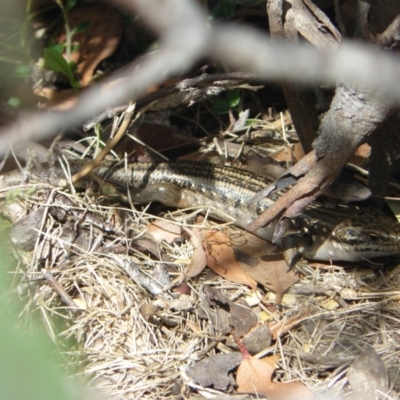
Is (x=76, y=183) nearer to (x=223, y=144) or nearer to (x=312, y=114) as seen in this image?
(x=223, y=144)

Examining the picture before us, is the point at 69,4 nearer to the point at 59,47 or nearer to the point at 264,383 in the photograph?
the point at 59,47

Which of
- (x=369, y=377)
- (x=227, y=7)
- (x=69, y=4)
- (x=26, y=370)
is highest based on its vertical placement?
(x=26, y=370)

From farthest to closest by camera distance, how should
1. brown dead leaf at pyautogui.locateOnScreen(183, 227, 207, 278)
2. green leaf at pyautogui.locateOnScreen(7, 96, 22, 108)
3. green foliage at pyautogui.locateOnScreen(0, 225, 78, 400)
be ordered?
1. green leaf at pyautogui.locateOnScreen(7, 96, 22, 108)
2. brown dead leaf at pyautogui.locateOnScreen(183, 227, 207, 278)
3. green foliage at pyautogui.locateOnScreen(0, 225, 78, 400)

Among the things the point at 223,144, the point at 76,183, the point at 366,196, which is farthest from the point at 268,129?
the point at 76,183

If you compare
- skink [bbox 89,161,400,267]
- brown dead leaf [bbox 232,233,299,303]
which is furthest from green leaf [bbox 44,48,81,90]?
brown dead leaf [bbox 232,233,299,303]

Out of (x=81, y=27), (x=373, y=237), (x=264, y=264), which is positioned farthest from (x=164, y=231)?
(x=81, y=27)

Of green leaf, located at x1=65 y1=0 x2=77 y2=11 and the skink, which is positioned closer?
the skink

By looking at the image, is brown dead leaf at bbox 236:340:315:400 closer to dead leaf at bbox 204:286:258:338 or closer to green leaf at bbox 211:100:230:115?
dead leaf at bbox 204:286:258:338
